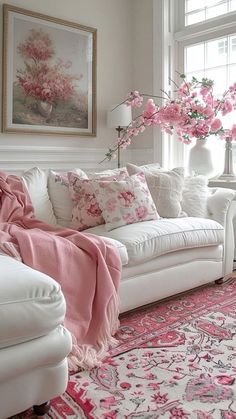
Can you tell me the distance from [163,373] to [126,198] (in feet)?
3.97

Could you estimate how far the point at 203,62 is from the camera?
13.7 ft

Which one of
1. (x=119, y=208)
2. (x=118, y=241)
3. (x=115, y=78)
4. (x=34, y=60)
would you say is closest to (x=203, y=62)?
(x=115, y=78)

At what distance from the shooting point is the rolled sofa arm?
10.1ft

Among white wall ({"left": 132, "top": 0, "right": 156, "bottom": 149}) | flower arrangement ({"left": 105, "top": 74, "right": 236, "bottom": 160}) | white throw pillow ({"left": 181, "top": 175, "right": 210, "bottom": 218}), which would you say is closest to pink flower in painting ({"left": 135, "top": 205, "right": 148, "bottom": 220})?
white throw pillow ({"left": 181, "top": 175, "right": 210, "bottom": 218})

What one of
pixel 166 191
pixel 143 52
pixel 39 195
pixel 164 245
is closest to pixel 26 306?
pixel 164 245

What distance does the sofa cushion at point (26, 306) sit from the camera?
1.29 metres

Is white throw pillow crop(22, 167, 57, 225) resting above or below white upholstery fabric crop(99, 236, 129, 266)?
above

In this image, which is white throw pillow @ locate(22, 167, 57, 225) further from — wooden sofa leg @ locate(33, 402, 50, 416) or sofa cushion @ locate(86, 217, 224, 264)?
wooden sofa leg @ locate(33, 402, 50, 416)

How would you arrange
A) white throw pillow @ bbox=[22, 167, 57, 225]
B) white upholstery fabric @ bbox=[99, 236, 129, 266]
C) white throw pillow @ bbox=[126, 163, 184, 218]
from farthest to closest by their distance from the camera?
white throw pillow @ bbox=[126, 163, 184, 218] < white throw pillow @ bbox=[22, 167, 57, 225] < white upholstery fabric @ bbox=[99, 236, 129, 266]

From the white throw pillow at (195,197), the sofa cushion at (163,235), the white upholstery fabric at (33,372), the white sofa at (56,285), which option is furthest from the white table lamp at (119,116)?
the white upholstery fabric at (33,372)

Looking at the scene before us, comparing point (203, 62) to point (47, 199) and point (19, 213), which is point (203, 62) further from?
point (19, 213)

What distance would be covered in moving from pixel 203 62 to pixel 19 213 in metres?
2.66

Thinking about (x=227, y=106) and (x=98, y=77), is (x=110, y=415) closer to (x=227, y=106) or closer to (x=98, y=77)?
(x=227, y=106)

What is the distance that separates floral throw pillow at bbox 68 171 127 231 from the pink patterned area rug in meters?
0.66
